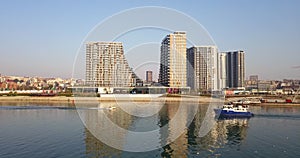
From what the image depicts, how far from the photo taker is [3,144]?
11.9 m

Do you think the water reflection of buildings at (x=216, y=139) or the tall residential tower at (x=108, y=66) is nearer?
the water reflection of buildings at (x=216, y=139)

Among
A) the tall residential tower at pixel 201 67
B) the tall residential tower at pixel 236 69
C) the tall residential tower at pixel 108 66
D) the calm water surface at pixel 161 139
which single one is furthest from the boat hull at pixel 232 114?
the tall residential tower at pixel 236 69

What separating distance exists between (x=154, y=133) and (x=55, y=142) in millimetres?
5290

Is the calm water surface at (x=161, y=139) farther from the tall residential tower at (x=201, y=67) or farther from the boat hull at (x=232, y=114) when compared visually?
the tall residential tower at (x=201, y=67)

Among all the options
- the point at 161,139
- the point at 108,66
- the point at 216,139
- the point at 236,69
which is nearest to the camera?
the point at 161,139

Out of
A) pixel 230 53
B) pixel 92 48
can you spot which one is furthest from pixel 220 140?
pixel 230 53

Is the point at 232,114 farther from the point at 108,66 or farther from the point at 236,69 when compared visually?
the point at 236,69

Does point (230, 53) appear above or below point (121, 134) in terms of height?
above

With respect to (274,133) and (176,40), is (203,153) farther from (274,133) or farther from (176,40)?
(176,40)

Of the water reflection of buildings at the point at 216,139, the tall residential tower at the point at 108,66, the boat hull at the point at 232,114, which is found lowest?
the water reflection of buildings at the point at 216,139

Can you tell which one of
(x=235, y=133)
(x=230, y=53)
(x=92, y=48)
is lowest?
(x=235, y=133)

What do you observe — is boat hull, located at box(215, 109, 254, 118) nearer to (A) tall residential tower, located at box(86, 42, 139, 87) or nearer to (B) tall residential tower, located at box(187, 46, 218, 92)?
(A) tall residential tower, located at box(86, 42, 139, 87)

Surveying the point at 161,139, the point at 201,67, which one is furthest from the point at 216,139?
the point at 201,67

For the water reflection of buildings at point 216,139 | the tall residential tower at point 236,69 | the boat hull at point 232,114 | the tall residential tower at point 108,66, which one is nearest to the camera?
the water reflection of buildings at point 216,139
